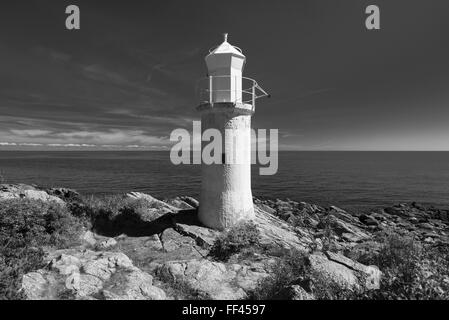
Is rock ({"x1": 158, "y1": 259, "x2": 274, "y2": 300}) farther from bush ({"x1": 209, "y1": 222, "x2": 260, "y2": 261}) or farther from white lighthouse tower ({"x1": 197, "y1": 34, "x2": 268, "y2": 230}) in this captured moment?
Answer: white lighthouse tower ({"x1": 197, "y1": 34, "x2": 268, "y2": 230})

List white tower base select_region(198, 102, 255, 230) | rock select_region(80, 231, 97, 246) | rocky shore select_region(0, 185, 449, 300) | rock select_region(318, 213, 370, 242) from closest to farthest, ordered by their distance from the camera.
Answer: rocky shore select_region(0, 185, 449, 300), rock select_region(80, 231, 97, 246), white tower base select_region(198, 102, 255, 230), rock select_region(318, 213, 370, 242)

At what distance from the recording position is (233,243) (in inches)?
459

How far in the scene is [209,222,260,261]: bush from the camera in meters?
11.5

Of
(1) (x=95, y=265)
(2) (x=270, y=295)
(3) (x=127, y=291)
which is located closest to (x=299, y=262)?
(2) (x=270, y=295)

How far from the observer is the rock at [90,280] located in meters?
7.21

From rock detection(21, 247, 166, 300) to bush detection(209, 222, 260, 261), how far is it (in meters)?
3.54

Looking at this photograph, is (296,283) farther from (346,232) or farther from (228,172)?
(346,232)

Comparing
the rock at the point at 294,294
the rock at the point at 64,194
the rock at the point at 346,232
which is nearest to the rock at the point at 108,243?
the rock at the point at 64,194

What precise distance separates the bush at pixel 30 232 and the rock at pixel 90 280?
56 cm

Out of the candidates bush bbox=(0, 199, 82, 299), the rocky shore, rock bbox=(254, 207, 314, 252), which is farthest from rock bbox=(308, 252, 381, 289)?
bush bbox=(0, 199, 82, 299)

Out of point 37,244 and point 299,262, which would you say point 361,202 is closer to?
point 299,262

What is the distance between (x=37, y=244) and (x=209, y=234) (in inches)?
302

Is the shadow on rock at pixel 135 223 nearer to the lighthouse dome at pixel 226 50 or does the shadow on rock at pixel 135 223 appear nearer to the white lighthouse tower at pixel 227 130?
the white lighthouse tower at pixel 227 130

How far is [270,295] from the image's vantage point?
791cm
